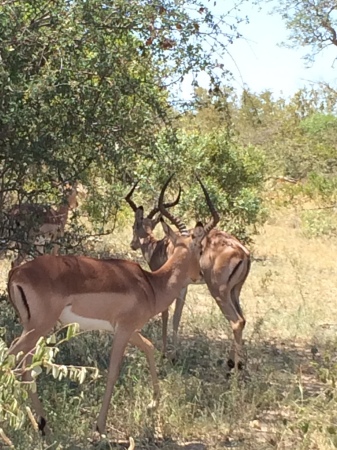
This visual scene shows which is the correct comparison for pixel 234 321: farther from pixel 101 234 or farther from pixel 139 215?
pixel 139 215

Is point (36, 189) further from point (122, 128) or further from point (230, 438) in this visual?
point (230, 438)

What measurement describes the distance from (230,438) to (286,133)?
2506cm

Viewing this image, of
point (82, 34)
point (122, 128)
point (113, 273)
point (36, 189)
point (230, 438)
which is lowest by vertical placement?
point (230, 438)

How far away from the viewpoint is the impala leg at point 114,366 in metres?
4.52

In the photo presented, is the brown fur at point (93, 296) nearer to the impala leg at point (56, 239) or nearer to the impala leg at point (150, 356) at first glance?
the impala leg at point (150, 356)

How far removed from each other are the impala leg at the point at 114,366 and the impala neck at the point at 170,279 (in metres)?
0.41

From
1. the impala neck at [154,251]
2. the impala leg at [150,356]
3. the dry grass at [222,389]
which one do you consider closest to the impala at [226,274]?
the dry grass at [222,389]

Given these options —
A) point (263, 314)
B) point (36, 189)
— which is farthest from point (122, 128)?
point (263, 314)

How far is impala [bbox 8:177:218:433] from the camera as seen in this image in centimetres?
442

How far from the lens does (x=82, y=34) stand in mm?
5195

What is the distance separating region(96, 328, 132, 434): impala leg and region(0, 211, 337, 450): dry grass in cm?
13

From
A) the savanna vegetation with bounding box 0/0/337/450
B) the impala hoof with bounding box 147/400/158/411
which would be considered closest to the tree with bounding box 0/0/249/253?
the savanna vegetation with bounding box 0/0/337/450

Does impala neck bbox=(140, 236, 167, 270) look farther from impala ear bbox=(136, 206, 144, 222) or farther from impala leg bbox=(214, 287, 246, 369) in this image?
impala leg bbox=(214, 287, 246, 369)

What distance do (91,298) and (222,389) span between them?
4.52 ft
